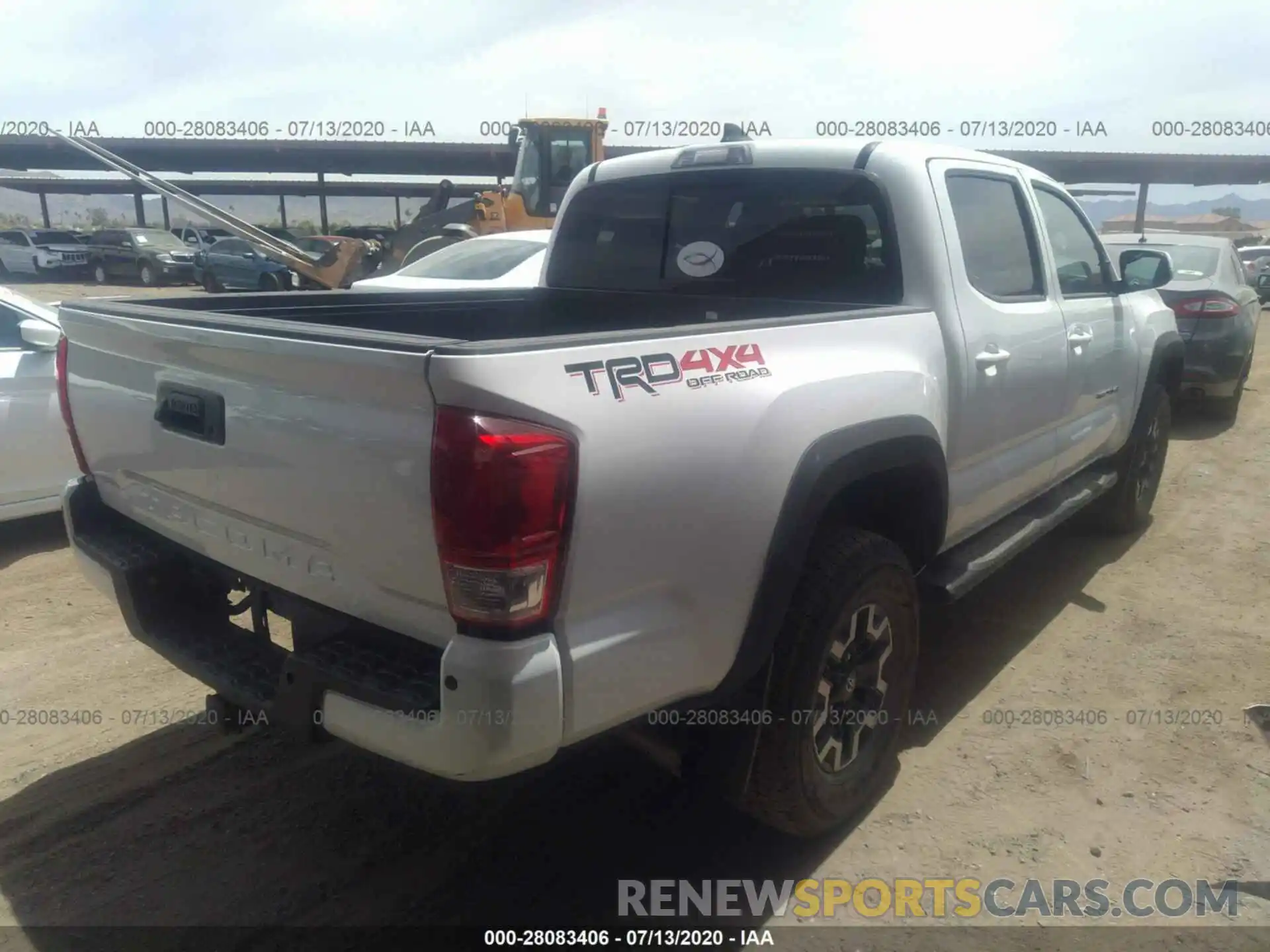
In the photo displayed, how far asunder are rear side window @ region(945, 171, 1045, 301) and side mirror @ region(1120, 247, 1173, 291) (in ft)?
3.27

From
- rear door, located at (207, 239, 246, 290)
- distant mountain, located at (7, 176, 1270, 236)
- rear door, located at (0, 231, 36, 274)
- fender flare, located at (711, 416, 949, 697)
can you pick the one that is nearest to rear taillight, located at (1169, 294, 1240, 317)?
fender flare, located at (711, 416, 949, 697)

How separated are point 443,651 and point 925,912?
165 cm

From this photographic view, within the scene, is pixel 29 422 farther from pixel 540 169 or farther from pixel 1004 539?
pixel 540 169

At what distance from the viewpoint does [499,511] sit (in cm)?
186

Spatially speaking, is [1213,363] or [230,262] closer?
[1213,363]

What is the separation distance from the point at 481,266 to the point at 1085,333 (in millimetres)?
6319

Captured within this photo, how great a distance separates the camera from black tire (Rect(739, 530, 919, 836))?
2584 mm

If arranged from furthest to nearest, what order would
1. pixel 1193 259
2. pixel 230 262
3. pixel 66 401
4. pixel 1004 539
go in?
pixel 230 262
pixel 1193 259
pixel 1004 539
pixel 66 401

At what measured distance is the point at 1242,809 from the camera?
3145 mm

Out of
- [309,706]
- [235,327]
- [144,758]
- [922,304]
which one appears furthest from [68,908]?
[922,304]

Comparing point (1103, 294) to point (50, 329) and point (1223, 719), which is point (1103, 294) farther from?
point (50, 329)

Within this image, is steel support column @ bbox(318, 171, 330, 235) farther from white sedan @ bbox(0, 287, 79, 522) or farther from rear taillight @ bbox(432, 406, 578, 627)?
rear taillight @ bbox(432, 406, 578, 627)

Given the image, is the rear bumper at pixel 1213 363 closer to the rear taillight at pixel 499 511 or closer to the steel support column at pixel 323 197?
the rear taillight at pixel 499 511

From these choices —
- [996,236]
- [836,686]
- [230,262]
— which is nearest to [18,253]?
[230,262]
